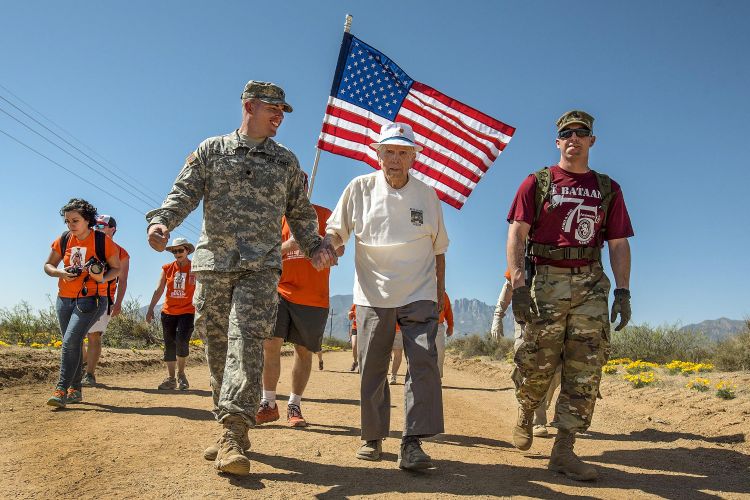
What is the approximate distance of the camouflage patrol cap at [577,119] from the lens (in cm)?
504

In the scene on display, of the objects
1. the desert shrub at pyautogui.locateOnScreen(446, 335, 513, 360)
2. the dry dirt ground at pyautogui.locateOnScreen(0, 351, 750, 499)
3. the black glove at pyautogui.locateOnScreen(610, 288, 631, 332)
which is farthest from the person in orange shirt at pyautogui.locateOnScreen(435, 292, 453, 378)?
the desert shrub at pyautogui.locateOnScreen(446, 335, 513, 360)

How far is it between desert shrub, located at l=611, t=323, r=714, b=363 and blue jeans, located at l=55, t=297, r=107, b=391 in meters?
13.8

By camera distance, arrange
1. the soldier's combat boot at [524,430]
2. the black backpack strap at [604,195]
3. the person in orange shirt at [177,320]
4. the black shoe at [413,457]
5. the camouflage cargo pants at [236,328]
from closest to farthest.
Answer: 1. the camouflage cargo pants at [236,328]
2. the black shoe at [413,457]
3. the black backpack strap at [604,195]
4. the soldier's combat boot at [524,430]
5. the person in orange shirt at [177,320]

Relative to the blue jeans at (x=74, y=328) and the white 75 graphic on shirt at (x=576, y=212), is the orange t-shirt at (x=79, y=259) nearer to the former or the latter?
the blue jeans at (x=74, y=328)

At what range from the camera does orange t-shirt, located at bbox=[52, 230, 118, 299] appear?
7285mm

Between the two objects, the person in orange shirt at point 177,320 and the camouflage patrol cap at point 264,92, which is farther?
the person in orange shirt at point 177,320

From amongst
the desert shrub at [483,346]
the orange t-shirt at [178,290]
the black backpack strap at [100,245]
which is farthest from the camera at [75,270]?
the desert shrub at [483,346]

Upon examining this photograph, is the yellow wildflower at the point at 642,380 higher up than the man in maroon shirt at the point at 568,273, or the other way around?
the man in maroon shirt at the point at 568,273

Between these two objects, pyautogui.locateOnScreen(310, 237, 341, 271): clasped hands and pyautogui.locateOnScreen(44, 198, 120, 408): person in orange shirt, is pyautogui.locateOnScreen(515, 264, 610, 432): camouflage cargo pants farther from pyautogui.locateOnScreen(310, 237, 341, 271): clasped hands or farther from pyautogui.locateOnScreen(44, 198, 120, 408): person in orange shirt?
pyautogui.locateOnScreen(44, 198, 120, 408): person in orange shirt

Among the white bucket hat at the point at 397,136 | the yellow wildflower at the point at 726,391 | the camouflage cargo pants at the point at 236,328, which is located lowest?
the yellow wildflower at the point at 726,391

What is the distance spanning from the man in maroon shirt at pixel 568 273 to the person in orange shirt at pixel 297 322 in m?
2.14

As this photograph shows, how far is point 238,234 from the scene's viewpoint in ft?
14.3

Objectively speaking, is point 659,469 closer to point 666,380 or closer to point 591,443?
point 591,443

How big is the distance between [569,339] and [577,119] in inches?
67.6
